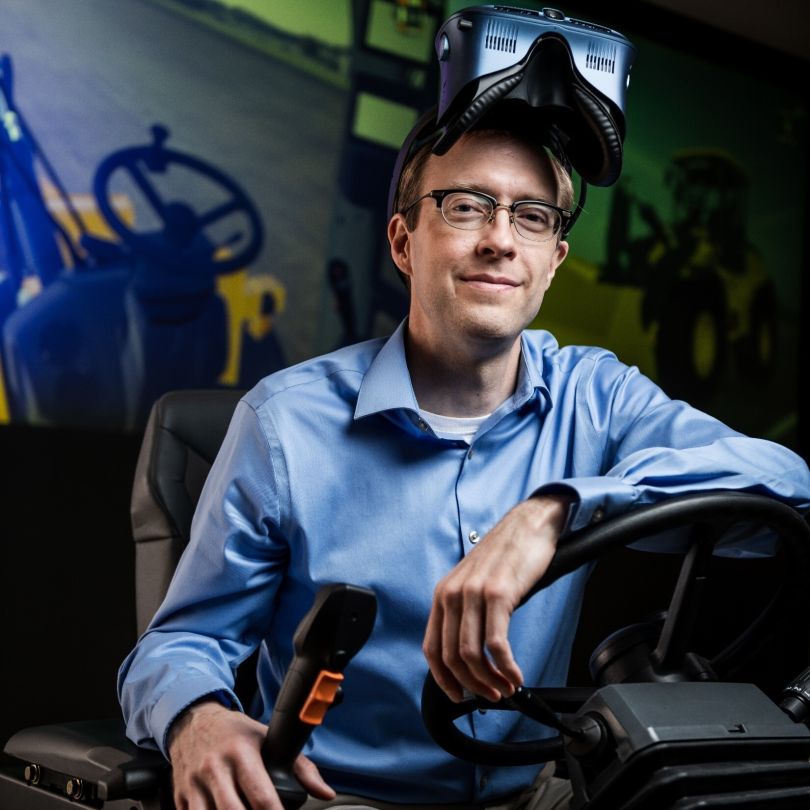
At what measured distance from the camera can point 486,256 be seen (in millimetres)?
1499

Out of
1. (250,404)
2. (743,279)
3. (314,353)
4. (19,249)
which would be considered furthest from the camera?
(743,279)

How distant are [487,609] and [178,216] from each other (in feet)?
6.75

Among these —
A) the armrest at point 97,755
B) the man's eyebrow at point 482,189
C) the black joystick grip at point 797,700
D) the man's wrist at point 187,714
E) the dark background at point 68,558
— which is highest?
the man's eyebrow at point 482,189

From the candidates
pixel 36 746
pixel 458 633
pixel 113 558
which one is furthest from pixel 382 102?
pixel 458 633

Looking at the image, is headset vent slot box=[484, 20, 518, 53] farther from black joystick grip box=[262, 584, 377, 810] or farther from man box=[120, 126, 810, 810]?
black joystick grip box=[262, 584, 377, 810]

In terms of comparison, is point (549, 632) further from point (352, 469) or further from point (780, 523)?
point (780, 523)

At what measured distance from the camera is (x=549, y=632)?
1.50 meters

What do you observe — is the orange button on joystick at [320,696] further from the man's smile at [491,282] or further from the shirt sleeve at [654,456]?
the man's smile at [491,282]

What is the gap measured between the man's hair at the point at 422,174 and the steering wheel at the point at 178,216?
1.21m

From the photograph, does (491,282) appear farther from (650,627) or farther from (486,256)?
(650,627)

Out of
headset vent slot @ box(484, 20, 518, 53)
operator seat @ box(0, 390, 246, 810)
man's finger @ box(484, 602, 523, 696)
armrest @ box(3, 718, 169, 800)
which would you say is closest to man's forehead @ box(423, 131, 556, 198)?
headset vent slot @ box(484, 20, 518, 53)

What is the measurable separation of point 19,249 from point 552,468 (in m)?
1.54

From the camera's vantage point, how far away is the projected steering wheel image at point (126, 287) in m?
2.56

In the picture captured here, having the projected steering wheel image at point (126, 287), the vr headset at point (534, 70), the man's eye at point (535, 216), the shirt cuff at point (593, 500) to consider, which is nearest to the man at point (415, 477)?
the man's eye at point (535, 216)
